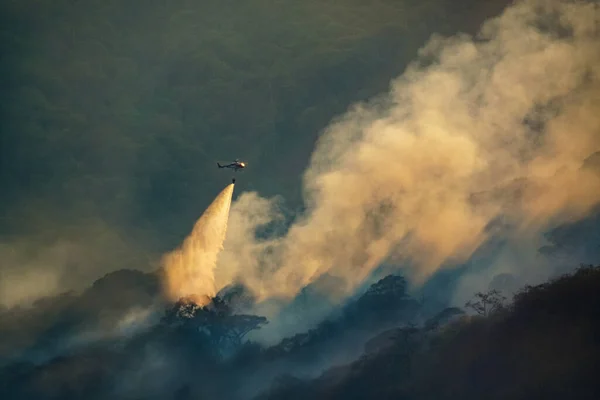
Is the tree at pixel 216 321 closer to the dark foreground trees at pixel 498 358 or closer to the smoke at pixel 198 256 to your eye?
the smoke at pixel 198 256

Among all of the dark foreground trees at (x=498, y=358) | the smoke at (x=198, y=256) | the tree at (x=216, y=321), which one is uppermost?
the smoke at (x=198, y=256)

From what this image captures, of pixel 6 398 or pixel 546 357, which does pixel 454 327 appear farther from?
pixel 6 398

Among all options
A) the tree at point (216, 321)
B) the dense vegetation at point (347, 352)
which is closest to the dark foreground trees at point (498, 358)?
the dense vegetation at point (347, 352)

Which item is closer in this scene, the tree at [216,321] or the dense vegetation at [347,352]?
the dense vegetation at [347,352]

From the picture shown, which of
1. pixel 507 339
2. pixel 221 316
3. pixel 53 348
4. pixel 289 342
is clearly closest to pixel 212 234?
pixel 221 316

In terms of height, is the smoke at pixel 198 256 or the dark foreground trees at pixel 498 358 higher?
the smoke at pixel 198 256

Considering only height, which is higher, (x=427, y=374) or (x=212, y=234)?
(x=212, y=234)

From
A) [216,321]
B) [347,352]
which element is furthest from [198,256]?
[347,352]
